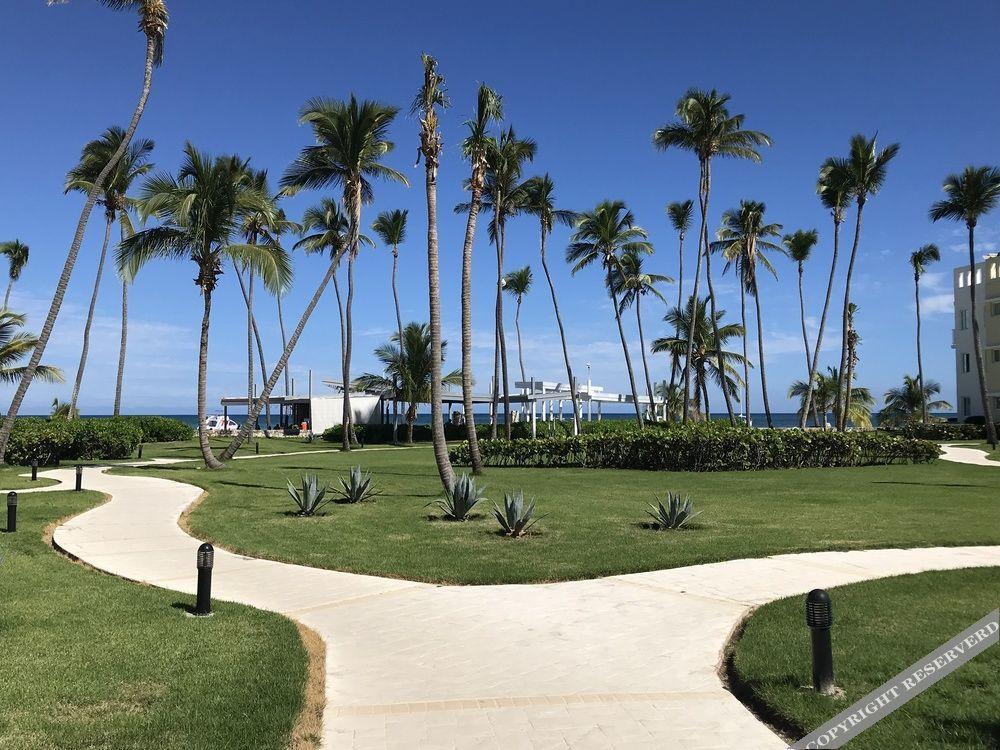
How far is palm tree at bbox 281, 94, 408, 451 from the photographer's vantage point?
2359 centimetres

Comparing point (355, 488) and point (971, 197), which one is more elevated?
point (971, 197)

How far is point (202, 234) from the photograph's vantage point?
23.8 m

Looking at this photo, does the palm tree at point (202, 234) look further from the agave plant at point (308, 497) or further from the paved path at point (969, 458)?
the paved path at point (969, 458)

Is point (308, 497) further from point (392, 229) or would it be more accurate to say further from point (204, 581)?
point (392, 229)

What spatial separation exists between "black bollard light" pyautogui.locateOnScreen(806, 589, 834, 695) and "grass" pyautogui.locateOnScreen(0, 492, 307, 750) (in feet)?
10.6

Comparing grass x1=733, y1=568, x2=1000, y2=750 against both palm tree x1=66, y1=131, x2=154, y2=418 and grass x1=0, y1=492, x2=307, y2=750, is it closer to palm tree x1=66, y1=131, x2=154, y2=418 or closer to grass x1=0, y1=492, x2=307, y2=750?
grass x1=0, y1=492, x2=307, y2=750

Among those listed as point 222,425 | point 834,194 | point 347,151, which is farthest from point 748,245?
point 222,425

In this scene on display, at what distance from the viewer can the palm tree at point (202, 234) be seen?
23094mm

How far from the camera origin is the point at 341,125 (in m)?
23.8

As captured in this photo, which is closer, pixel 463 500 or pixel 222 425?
pixel 463 500

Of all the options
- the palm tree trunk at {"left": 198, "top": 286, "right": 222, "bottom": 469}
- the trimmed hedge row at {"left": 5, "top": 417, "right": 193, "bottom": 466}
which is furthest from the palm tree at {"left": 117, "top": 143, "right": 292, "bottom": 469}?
the trimmed hedge row at {"left": 5, "top": 417, "right": 193, "bottom": 466}

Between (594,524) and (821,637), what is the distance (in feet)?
24.6

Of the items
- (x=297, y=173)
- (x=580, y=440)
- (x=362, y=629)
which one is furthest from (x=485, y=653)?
(x=297, y=173)

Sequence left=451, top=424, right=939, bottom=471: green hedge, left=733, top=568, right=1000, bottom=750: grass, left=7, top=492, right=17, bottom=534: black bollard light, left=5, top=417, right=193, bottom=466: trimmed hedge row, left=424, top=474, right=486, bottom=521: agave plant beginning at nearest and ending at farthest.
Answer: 1. left=733, top=568, right=1000, bottom=750: grass
2. left=7, top=492, right=17, bottom=534: black bollard light
3. left=424, top=474, right=486, bottom=521: agave plant
4. left=451, top=424, right=939, bottom=471: green hedge
5. left=5, top=417, right=193, bottom=466: trimmed hedge row
